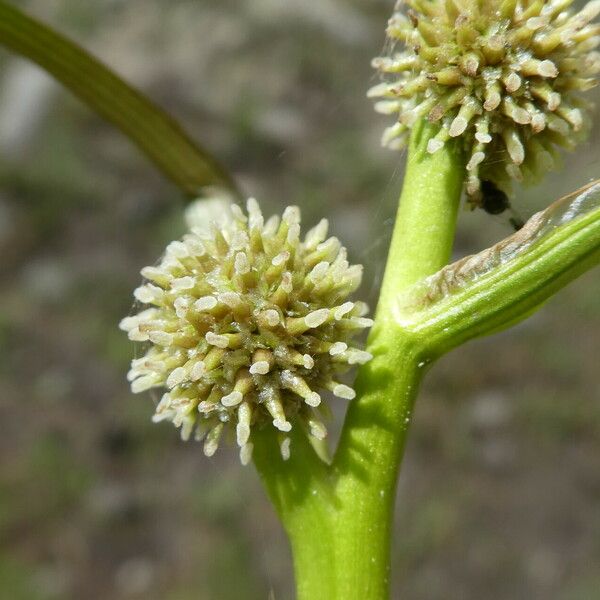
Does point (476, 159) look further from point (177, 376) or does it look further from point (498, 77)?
point (177, 376)

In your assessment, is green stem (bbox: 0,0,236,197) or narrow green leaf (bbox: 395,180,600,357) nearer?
narrow green leaf (bbox: 395,180,600,357)

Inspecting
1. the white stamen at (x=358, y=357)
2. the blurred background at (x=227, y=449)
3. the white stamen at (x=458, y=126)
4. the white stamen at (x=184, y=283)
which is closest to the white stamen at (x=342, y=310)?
the white stamen at (x=358, y=357)

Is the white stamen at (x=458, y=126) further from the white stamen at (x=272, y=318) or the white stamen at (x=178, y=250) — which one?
the white stamen at (x=178, y=250)

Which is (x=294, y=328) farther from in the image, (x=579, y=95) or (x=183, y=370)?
(x=579, y=95)

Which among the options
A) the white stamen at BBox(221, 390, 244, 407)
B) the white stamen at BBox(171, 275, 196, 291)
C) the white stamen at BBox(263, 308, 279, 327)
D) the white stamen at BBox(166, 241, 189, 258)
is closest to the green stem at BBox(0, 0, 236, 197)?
the white stamen at BBox(166, 241, 189, 258)

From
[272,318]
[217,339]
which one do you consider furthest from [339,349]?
[217,339]

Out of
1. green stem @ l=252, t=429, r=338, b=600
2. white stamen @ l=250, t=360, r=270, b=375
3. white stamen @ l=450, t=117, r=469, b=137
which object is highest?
white stamen @ l=450, t=117, r=469, b=137

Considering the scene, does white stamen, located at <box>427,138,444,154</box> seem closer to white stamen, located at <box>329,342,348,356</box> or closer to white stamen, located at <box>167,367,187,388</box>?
white stamen, located at <box>329,342,348,356</box>

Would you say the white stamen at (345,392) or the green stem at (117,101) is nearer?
the white stamen at (345,392)
